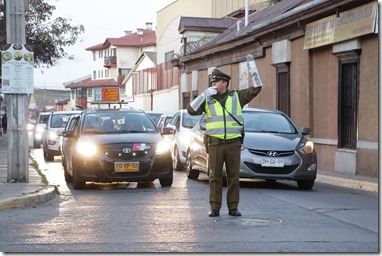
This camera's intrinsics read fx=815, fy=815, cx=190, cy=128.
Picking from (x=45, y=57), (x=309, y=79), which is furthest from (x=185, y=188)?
(x=45, y=57)

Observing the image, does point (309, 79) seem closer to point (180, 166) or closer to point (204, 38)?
point (180, 166)

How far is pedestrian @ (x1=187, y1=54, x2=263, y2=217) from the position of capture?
406 inches

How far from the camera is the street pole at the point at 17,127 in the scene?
14.6m

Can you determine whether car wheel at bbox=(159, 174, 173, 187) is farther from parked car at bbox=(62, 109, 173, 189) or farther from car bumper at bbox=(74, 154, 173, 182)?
car bumper at bbox=(74, 154, 173, 182)

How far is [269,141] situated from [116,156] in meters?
2.83

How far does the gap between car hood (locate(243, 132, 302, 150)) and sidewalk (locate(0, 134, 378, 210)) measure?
75.0 inches

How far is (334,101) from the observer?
832 inches

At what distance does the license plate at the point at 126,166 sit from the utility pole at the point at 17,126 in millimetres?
1726

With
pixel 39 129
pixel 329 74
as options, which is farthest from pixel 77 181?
pixel 39 129

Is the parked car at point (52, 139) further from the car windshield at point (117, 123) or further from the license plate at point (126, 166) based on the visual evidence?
the license plate at point (126, 166)

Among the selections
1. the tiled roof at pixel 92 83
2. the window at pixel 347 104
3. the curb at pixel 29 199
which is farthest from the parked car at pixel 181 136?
the tiled roof at pixel 92 83

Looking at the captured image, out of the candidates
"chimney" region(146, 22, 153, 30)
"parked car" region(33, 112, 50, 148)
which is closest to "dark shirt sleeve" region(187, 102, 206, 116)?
"parked car" region(33, 112, 50, 148)

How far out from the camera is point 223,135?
Result: 1030cm

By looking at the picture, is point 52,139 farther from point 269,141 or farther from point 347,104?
point 269,141
